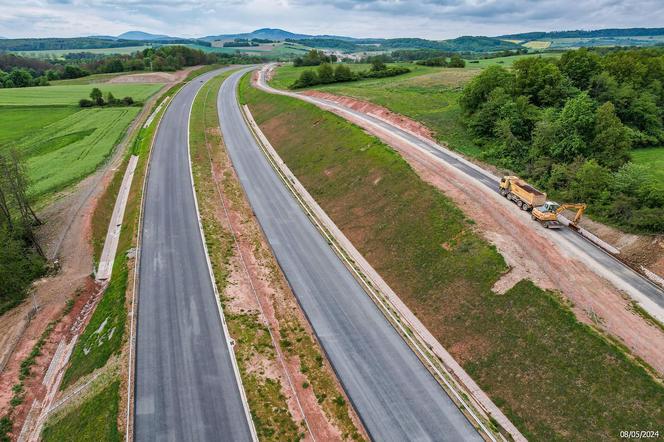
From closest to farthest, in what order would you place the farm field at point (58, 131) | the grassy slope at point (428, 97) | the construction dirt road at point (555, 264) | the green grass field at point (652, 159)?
the construction dirt road at point (555, 264)
the green grass field at point (652, 159)
the farm field at point (58, 131)
the grassy slope at point (428, 97)

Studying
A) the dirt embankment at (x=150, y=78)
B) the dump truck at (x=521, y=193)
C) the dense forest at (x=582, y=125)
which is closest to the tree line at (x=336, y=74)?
the dirt embankment at (x=150, y=78)

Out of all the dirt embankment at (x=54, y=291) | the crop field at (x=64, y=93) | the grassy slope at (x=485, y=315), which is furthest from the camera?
the crop field at (x=64, y=93)

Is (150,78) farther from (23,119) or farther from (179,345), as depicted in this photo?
(179,345)

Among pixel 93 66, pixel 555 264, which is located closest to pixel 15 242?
pixel 555 264

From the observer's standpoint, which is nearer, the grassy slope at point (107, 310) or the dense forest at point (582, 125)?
the grassy slope at point (107, 310)

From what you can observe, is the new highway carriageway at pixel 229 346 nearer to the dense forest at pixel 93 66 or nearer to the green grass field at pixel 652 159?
the green grass field at pixel 652 159

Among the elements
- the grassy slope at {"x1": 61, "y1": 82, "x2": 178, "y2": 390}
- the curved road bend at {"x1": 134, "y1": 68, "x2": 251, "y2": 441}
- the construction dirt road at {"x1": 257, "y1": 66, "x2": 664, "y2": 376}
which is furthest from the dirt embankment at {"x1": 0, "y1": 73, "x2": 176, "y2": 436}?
the construction dirt road at {"x1": 257, "y1": 66, "x2": 664, "y2": 376}

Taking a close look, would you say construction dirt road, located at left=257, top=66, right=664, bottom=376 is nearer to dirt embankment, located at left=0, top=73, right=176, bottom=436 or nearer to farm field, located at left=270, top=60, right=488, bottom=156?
farm field, located at left=270, top=60, right=488, bottom=156

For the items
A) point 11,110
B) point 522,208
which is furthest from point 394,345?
point 11,110
